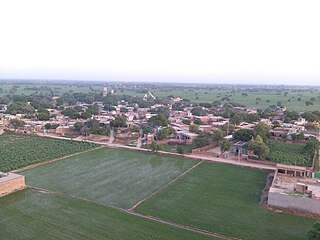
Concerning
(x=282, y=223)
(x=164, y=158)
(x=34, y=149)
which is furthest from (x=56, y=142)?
(x=282, y=223)

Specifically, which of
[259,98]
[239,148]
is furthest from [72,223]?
[259,98]

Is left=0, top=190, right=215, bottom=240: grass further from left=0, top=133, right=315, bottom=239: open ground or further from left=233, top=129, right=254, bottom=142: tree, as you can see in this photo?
left=233, top=129, right=254, bottom=142: tree

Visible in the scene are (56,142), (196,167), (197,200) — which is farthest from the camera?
(56,142)

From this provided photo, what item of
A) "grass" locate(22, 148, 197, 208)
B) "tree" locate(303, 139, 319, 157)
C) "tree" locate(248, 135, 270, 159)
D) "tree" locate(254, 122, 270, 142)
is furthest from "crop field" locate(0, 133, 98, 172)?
"tree" locate(303, 139, 319, 157)

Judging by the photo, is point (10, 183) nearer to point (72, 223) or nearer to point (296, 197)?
point (72, 223)

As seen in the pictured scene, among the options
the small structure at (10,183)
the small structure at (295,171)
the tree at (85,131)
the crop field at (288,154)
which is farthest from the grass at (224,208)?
the tree at (85,131)

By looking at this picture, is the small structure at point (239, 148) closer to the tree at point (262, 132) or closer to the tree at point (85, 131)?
the tree at point (262, 132)

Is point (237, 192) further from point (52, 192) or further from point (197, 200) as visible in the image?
point (52, 192)
